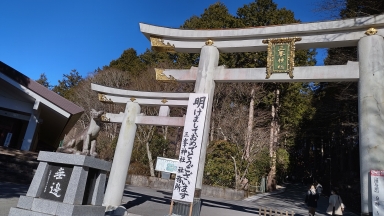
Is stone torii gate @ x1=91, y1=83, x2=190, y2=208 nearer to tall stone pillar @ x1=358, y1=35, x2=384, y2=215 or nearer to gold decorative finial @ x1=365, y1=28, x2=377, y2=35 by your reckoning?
tall stone pillar @ x1=358, y1=35, x2=384, y2=215

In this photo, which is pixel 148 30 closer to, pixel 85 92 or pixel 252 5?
pixel 252 5

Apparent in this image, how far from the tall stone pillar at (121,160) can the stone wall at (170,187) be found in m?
8.29

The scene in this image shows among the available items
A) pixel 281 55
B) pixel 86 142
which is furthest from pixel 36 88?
pixel 281 55

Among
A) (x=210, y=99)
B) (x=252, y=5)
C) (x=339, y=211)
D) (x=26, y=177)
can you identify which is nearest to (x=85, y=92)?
(x=26, y=177)

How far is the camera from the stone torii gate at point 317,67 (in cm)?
566

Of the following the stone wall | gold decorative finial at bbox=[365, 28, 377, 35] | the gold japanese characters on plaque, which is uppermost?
gold decorative finial at bbox=[365, 28, 377, 35]

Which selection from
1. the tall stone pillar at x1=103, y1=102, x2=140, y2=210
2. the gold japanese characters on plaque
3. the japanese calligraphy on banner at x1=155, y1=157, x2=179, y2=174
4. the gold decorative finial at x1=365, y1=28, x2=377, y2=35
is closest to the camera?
the gold decorative finial at x1=365, y1=28, x2=377, y2=35

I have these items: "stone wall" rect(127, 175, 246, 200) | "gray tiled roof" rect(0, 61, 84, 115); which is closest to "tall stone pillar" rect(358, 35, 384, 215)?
"stone wall" rect(127, 175, 246, 200)

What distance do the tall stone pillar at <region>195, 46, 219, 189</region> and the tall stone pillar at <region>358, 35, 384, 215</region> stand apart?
11.8 ft

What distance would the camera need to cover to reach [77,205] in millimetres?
4938

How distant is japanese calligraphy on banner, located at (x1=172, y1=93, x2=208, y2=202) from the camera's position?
21.2ft

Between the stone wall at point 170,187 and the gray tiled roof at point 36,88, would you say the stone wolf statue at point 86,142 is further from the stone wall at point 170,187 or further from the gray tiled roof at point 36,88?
the stone wall at point 170,187

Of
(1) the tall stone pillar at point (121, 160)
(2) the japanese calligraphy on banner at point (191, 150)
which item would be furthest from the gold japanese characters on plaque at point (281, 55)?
(1) the tall stone pillar at point (121, 160)

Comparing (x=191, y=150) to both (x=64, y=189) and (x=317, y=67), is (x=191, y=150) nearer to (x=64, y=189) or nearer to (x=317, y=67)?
(x=64, y=189)
